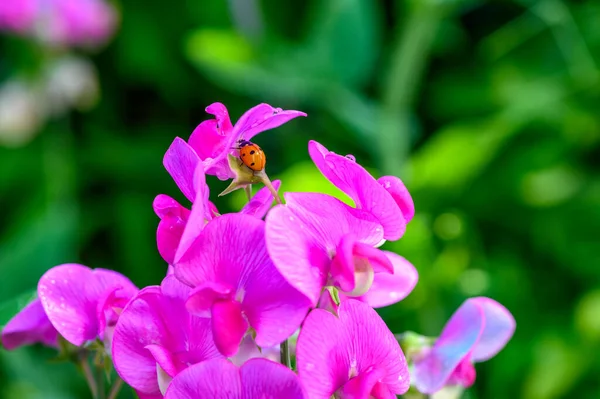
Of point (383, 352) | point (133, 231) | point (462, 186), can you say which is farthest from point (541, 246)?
point (383, 352)

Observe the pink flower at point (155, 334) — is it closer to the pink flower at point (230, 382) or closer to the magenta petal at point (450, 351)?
the pink flower at point (230, 382)

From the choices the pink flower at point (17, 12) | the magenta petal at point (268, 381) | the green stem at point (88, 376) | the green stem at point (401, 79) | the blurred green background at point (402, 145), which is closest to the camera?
the magenta petal at point (268, 381)

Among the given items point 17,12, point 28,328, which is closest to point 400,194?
point 28,328

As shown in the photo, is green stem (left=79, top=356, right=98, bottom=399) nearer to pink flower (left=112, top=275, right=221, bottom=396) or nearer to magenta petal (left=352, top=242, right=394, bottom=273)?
pink flower (left=112, top=275, right=221, bottom=396)

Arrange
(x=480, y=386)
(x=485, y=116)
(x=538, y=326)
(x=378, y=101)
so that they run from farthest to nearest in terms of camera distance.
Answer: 1. (x=378, y=101)
2. (x=485, y=116)
3. (x=538, y=326)
4. (x=480, y=386)

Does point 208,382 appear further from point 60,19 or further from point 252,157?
point 60,19

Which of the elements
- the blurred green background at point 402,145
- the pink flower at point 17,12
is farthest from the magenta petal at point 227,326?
the pink flower at point 17,12

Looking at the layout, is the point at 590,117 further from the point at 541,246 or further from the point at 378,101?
the point at 378,101
